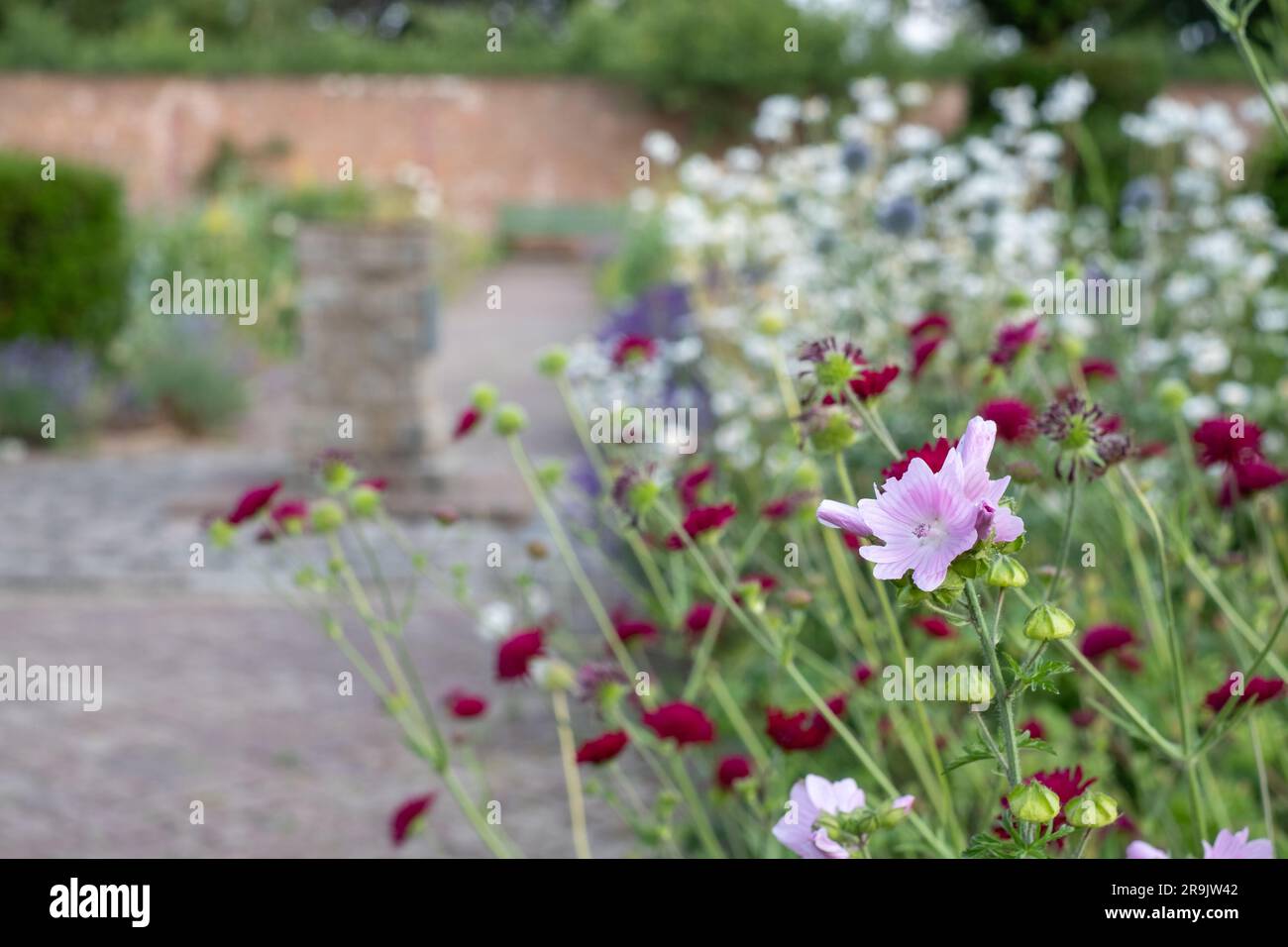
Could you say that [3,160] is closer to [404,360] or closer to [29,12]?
[404,360]

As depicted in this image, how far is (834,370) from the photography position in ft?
4.58

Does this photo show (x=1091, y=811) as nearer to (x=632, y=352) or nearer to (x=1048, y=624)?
(x=1048, y=624)

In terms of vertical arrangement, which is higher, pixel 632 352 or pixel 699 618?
pixel 632 352

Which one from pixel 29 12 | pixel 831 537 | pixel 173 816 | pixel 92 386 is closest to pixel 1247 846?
pixel 831 537

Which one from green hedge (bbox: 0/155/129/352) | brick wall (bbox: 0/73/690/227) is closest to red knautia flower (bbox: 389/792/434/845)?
green hedge (bbox: 0/155/129/352)

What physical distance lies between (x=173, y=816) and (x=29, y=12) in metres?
27.1

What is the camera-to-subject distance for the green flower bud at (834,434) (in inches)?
59.2

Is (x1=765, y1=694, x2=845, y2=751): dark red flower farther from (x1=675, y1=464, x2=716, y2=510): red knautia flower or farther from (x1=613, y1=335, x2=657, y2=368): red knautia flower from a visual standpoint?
(x1=613, y1=335, x2=657, y2=368): red knautia flower

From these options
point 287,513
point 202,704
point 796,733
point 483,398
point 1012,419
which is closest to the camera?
point 1012,419

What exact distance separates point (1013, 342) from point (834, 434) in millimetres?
640

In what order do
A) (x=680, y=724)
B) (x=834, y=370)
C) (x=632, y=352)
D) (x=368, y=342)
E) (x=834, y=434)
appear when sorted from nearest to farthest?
(x=834, y=370) < (x=834, y=434) < (x=680, y=724) < (x=632, y=352) < (x=368, y=342)

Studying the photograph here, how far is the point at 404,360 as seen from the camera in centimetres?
740

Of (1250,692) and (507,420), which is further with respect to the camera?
(507,420)

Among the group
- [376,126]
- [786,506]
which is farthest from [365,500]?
[376,126]
